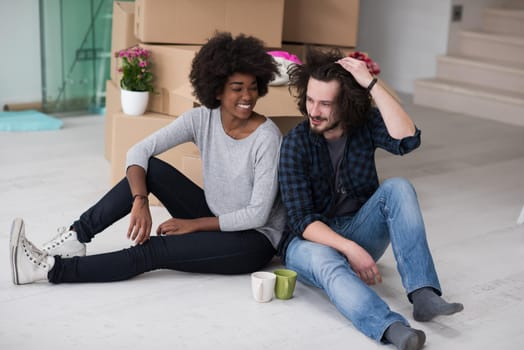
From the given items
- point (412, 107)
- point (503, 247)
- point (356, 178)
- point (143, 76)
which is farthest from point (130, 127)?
point (412, 107)

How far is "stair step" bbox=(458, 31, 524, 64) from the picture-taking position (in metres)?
5.61

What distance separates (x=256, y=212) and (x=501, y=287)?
0.84 meters

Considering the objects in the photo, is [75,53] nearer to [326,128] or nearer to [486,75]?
[486,75]

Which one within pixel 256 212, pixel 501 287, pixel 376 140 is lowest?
pixel 501 287

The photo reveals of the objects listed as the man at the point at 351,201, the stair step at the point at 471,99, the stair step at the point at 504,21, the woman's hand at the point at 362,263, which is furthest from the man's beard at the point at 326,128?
the stair step at the point at 504,21

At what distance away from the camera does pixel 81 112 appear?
4.96 meters

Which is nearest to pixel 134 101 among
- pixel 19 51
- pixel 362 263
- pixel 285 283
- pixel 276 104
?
pixel 276 104

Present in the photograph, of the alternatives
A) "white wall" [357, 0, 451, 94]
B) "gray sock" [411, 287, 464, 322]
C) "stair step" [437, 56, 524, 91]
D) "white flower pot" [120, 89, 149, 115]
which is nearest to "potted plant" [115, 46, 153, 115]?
"white flower pot" [120, 89, 149, 115]

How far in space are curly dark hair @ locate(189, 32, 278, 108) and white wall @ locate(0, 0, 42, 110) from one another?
8.67 ft

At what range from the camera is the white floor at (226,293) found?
2137 mm

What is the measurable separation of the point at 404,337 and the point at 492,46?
4.13 metres

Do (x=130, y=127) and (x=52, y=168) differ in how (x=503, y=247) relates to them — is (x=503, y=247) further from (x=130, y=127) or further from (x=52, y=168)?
(x=52, y=168)

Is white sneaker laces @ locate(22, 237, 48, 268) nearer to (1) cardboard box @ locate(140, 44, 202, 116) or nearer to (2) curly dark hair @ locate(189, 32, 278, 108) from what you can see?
(2) curly dark hair @ locate(189, 32, 278, 108)

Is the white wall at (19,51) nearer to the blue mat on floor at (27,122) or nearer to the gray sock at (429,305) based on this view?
the blue mat on floor at (27,122)
